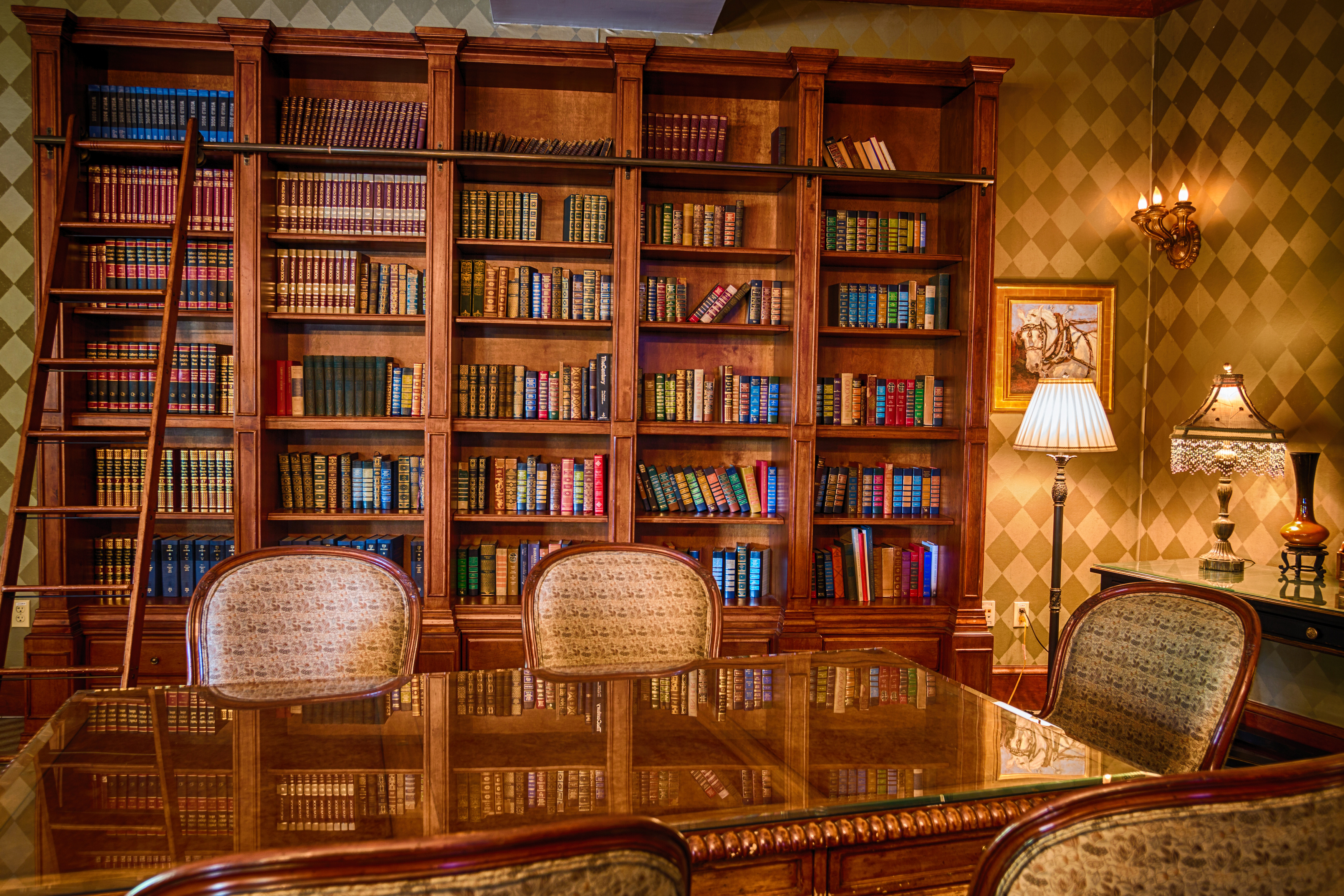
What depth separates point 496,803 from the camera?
118 cm

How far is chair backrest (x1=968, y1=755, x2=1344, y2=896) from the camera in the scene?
75 cm

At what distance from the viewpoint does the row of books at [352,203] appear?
11.0ft

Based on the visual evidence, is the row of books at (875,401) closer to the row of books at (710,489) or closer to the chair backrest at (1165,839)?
the row of books at (710,489)

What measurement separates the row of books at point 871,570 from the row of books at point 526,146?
1.78 metres

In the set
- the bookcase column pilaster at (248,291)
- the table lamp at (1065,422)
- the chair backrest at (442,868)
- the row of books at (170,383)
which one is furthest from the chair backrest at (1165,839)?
the row of books at (170,383)

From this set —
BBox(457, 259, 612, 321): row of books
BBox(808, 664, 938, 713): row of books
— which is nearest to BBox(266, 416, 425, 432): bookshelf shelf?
BBox(457, 259, 612, 321): row of books

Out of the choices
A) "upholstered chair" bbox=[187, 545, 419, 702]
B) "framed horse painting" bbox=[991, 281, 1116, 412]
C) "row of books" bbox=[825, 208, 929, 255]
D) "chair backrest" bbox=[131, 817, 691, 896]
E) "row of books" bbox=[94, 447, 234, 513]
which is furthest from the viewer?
"framed horse painting" bbox=[991, 281, 1116, 412]

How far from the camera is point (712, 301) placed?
353 centimetres

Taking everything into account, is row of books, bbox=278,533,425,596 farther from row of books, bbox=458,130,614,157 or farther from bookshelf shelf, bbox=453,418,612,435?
row of books, bbox=458,130,614,157

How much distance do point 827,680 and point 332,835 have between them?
1017mm

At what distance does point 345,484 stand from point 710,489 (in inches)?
55.7

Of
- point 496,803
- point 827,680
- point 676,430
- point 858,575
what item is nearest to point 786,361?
point 676,430

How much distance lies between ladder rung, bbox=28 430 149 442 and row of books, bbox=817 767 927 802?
2.49 m

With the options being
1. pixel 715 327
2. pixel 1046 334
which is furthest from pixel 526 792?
pixel 1046 334
